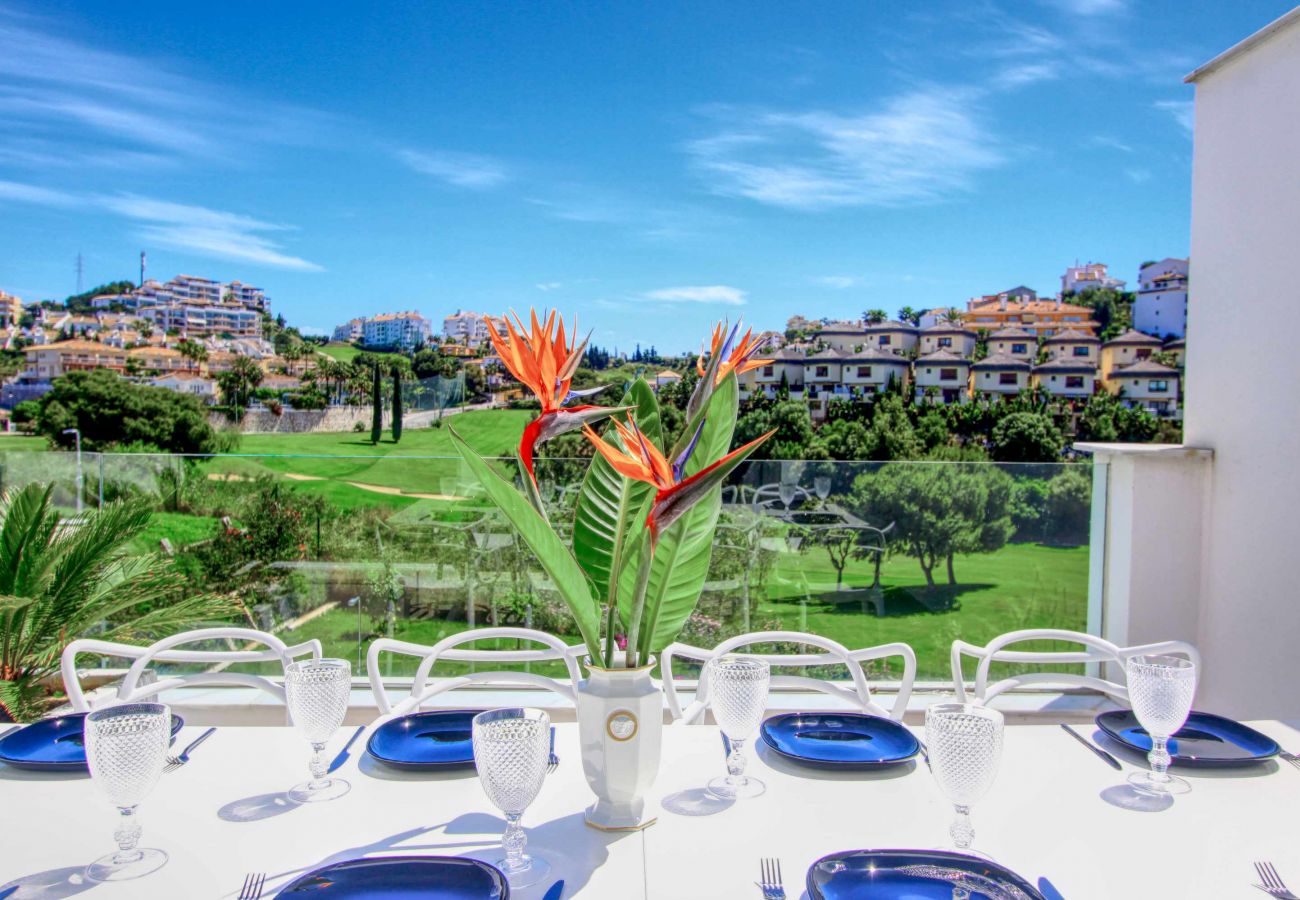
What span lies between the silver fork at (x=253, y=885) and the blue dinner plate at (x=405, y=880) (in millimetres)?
47

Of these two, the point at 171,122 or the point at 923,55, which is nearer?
the point at 923,55

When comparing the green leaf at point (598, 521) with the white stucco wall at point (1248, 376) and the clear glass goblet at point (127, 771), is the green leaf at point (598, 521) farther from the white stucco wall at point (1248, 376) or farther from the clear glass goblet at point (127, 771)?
the white stucco wall at point (1248, 376)

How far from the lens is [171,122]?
65.2m

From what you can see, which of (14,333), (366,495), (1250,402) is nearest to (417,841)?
(366,495)

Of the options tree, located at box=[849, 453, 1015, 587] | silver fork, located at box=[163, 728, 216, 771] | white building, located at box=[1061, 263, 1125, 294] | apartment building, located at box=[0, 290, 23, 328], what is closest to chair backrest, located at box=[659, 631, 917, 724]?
silver fork, located at box=[163, 728, 216, 771]

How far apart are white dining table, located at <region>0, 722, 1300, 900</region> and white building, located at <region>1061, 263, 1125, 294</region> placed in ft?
198

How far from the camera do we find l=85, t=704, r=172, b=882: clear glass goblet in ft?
3.69

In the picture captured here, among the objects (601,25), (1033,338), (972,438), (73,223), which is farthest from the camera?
(73,223)

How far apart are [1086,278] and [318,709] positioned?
68.3 meters

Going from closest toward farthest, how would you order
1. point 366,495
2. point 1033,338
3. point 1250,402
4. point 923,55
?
point 1250,402
point 366,495
point 1033,338
point 923,55

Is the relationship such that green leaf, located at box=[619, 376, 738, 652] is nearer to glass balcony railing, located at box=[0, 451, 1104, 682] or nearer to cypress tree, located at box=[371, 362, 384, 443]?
glass balcony railing, located at box=[0, 451, 1104, 682]

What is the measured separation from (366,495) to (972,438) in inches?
1558

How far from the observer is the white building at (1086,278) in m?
57.1

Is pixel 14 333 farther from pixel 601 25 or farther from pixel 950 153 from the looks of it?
pixel 950 153
